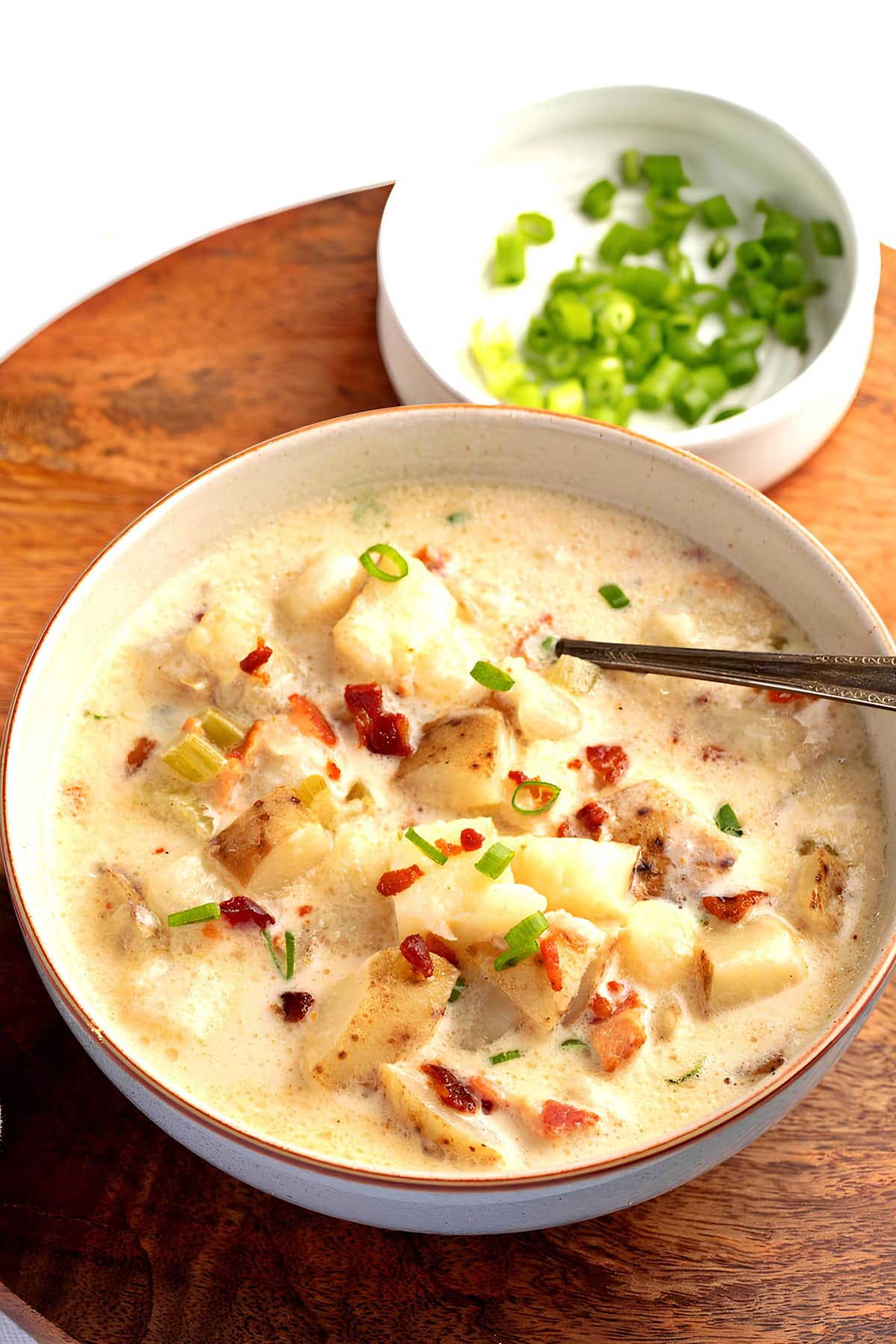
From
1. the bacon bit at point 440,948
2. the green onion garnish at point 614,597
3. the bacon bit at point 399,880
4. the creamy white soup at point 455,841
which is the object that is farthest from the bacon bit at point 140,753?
the green onion garnish at point 614,597

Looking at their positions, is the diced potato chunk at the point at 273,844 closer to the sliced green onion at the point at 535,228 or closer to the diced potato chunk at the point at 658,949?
the diced potato chunk at the point at 658,949

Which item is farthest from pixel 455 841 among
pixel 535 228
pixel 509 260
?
pixel 535 228

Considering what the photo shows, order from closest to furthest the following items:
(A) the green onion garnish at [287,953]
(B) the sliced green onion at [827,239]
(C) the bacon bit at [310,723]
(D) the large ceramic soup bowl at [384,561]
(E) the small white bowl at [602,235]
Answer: (D) the large ceramic soup bowl at [384,561]
(A) the green onion garnish at [287,953]
(C) the bacon bit at [310,723]
(E) the small white bowl at [602,235]
(B) the sliced green onion at [827,239]

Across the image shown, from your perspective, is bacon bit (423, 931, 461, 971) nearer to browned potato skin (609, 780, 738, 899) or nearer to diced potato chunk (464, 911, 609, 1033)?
diced potato chunk (464, 911, 609, 1033)

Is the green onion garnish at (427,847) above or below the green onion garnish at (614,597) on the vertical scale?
below

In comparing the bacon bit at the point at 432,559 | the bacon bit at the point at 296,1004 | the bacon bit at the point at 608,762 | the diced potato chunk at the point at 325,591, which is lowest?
the bacon bit at the point at 296,1004

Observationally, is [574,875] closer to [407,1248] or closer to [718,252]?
[407,1248]

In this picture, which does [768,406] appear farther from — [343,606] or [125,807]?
[125,807]

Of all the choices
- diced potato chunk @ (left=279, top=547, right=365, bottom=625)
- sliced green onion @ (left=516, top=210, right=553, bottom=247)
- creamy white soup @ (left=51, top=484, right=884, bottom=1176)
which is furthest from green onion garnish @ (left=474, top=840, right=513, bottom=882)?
sliced green onion @ (left=516, top=210, right=553, bottom=247)
